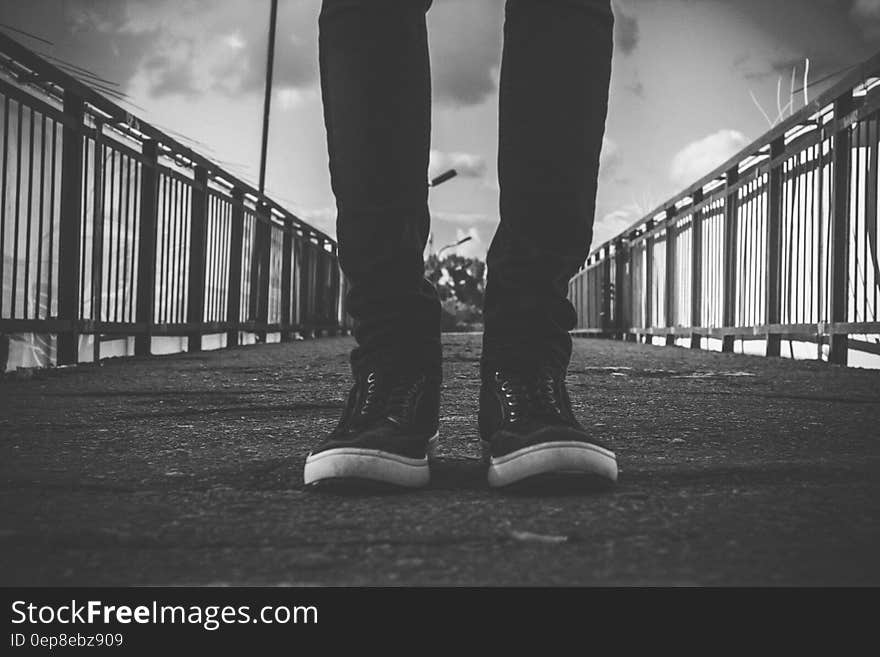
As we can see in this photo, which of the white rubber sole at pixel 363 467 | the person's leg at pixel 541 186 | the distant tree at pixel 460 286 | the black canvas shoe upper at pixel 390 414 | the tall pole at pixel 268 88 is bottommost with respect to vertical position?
the white rubber sole at pixel 363 467

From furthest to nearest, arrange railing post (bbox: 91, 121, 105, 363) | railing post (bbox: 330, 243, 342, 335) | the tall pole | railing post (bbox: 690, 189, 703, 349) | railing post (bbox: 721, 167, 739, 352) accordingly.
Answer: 1. the tall pole
2. railing post (bbox: 330, 243, 342, 335)
3. railing post (bbox: 690, 189, 703, 349)
4. railing post (bbox: 721, 167, 739, 352)
5. railing post (bbox: 91, 121, 105, 363)

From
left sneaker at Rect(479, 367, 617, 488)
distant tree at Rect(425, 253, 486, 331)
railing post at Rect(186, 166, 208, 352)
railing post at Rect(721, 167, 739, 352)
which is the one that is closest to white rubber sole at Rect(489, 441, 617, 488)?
left sneaker at Rect(479, 367, 617, 488)

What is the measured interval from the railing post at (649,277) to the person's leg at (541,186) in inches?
325

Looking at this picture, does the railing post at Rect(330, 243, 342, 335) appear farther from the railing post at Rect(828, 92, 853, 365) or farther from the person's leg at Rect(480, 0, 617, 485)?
the person's leg at Rect(480, 0, 617, 485)

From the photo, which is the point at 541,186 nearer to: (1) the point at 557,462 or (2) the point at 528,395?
(2) the point at 528,395

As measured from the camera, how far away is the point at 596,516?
0.96 metres

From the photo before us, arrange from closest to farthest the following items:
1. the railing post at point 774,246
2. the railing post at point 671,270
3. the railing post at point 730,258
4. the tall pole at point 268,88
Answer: the railing post at point 774,246, the railing post at point 730,258, the railing post at point 671,270, the tall pole at point 268,88

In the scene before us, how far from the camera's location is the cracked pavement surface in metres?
0.76

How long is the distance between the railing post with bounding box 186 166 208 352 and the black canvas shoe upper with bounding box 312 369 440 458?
16.0 feet

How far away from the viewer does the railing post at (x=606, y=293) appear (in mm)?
12417

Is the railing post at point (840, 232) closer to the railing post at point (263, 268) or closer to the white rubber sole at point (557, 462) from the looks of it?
the white rubber sole at point (557, 462)

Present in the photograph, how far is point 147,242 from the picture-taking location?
197 inches

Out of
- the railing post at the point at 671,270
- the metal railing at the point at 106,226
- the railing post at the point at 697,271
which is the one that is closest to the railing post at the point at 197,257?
the metal railing at the point at 106,226
